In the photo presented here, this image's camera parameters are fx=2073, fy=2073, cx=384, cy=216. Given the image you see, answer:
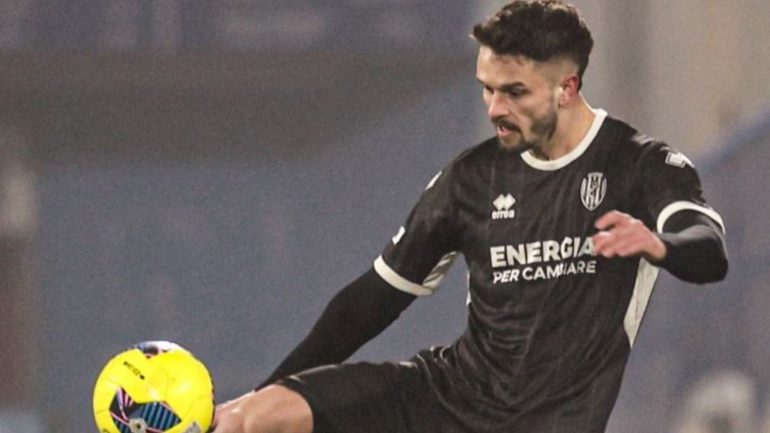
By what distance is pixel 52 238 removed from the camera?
12.2 meters

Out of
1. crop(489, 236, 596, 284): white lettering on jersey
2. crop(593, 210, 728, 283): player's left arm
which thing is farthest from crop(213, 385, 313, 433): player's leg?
crop(593, 210, 728, 283): player's left arm

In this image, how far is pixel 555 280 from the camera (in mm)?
4270

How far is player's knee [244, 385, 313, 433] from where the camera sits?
4293mm

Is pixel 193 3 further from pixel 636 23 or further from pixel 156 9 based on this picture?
pixel 636 23

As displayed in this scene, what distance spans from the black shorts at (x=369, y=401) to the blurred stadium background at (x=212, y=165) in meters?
5.50

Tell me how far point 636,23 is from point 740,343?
9.77ft

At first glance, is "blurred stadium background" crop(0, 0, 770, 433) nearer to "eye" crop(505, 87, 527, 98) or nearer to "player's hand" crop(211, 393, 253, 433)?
"eye" crop(505, 87, 527, 98)

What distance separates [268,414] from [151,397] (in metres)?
0.25

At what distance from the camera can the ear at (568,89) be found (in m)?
4.30

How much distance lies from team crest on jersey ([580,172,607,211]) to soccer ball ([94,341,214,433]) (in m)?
0.87

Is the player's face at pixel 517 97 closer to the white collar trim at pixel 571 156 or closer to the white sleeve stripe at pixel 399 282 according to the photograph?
the white collar trim at pixel 571 156

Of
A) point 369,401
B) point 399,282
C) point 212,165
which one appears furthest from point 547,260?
point 212,165

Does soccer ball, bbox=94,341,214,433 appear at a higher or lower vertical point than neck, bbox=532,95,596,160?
lower

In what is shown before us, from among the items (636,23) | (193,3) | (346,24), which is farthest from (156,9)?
(636,23)
